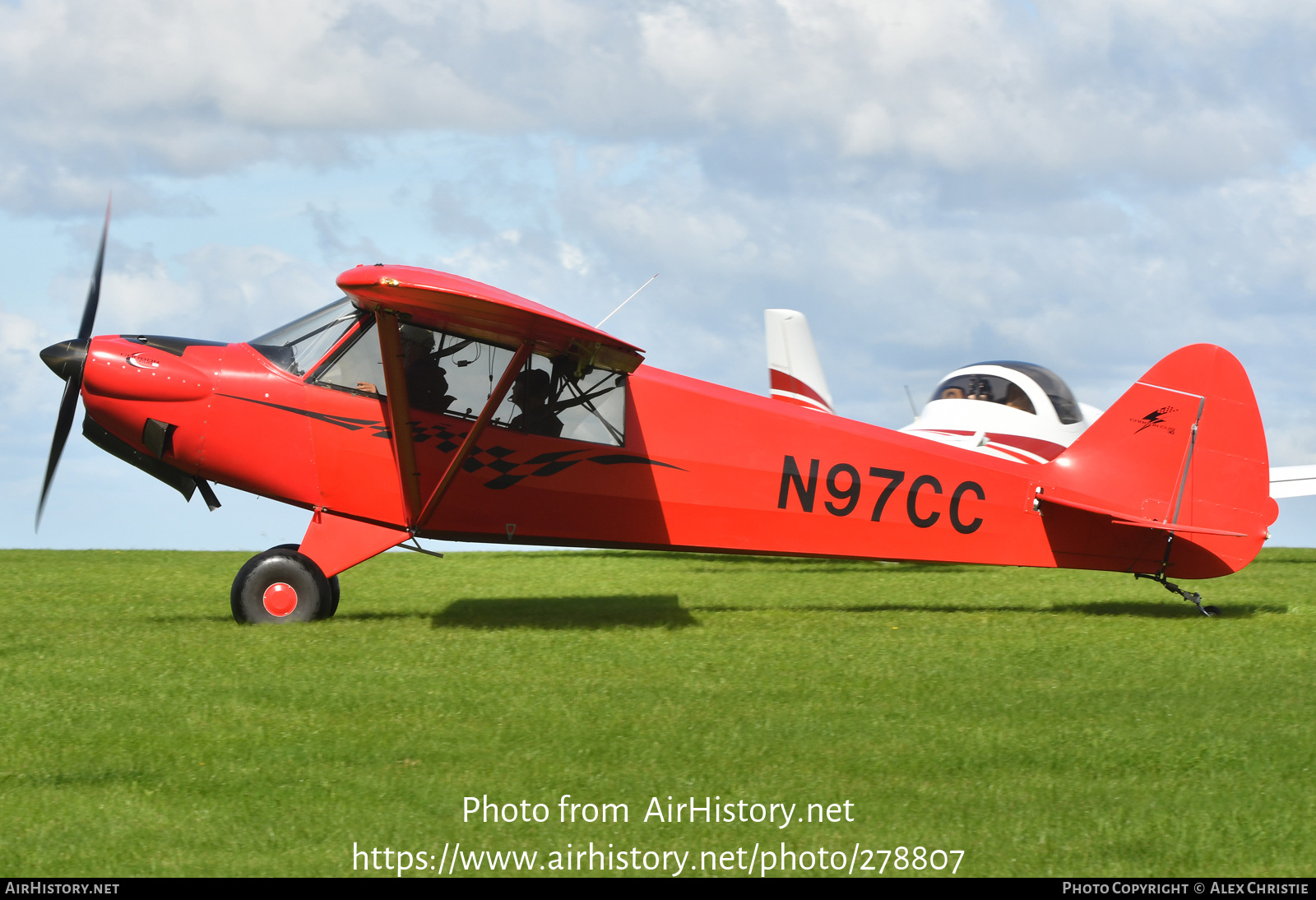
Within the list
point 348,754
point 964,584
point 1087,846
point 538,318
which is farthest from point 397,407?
point 964,584

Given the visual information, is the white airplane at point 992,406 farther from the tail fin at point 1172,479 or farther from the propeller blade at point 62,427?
the propeller blade at point 62,427

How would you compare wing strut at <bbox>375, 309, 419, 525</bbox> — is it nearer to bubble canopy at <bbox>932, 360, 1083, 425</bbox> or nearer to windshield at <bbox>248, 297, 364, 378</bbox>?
windshield at <bbox>248, 297, 364, 378</bbox>

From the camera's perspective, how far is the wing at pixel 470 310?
25.8ft

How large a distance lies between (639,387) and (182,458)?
12.5 ft

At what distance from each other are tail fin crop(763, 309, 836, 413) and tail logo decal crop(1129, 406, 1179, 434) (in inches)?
258

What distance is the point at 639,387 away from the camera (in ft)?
31.4

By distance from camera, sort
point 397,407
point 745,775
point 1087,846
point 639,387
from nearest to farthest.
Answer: point 1087,846 → point 745,775 → point 397,407 → point 639,387

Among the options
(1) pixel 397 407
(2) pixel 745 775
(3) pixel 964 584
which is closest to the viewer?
(2) pixel 745 775

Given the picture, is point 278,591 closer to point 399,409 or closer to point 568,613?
point 399,409

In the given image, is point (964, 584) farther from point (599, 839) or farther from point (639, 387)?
point (599, 839)

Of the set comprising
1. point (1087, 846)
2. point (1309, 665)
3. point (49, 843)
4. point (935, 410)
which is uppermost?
A: point (935, 410)

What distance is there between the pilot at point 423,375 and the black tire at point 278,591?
5.04 feet

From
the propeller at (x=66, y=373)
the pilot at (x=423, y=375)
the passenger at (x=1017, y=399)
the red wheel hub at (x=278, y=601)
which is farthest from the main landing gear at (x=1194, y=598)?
the propeller at (x=66, y=373)

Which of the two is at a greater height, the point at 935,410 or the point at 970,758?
the point at 935,410
